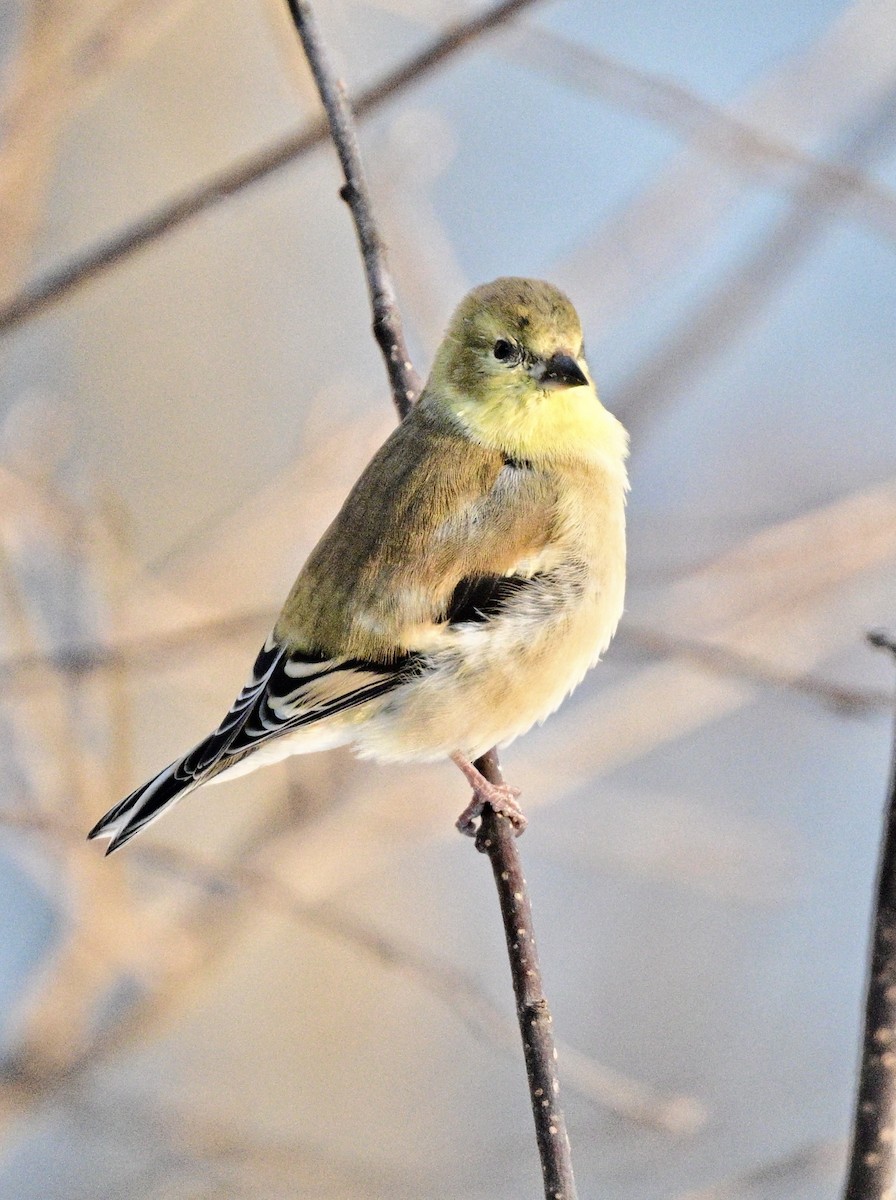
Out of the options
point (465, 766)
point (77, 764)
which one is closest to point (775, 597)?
point (465, 766)

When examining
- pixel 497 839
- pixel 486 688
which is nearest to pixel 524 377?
pixel 486 688

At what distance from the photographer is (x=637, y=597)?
14.5ft

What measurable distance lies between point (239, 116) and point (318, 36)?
11.8 feet

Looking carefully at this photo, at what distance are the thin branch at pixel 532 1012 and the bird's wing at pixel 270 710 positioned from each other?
38 cm

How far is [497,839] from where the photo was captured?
2.42m

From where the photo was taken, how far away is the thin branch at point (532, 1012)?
5.58 feet

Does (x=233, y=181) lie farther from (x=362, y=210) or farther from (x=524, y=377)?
(x=524, y=377)

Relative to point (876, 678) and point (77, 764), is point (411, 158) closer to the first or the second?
point (77, 764)

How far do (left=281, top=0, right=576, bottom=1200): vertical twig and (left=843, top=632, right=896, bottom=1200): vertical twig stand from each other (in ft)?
1.43

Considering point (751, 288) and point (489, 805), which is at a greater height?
point (751, 288)

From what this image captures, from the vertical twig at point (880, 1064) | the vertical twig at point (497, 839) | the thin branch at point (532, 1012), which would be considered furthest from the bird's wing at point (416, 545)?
the vertical twig at point (880, 1064)

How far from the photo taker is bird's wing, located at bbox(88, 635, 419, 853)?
2541 mm

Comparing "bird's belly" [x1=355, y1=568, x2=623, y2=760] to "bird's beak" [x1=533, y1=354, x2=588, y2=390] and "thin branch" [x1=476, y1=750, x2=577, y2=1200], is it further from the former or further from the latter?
"bird's beak" [x1=533, y1=354, x2=588, y2=390]

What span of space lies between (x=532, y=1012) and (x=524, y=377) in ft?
4.88
